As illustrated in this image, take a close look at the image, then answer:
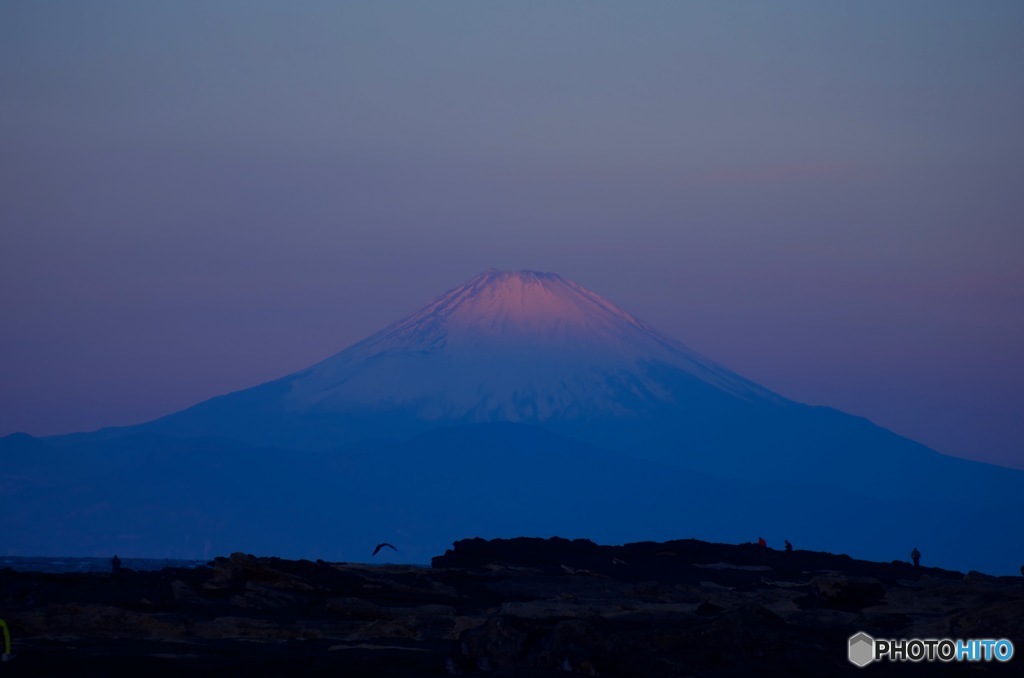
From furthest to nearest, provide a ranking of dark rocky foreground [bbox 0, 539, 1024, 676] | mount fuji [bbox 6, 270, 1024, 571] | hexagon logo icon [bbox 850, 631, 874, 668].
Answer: mount fuji [bbox 6, 270, 1024, 571] → hexagon logo icon [bbox 850, 631, 874, 668] → dark rocky foreground [bbox 0, 539, 1024, 676]

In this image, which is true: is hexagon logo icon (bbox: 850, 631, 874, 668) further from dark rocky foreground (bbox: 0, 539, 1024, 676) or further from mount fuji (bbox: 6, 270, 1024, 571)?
mount fuji (bbox: 6, 270, 1024, 571)

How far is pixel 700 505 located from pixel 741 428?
16.0 meters

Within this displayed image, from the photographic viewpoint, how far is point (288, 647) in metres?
18.8

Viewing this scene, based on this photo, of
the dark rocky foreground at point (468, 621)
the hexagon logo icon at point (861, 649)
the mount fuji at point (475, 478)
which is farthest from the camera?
the mount fuji at point (475, 478)

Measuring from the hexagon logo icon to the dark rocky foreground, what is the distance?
0.18m

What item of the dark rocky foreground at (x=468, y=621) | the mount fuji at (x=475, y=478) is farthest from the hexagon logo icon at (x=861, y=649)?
the mount fuji at (x=475, y=478)

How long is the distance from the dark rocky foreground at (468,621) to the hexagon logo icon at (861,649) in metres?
0.18

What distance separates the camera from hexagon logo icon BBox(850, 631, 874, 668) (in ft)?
53.2

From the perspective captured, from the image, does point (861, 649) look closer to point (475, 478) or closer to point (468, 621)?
point (468, 621)

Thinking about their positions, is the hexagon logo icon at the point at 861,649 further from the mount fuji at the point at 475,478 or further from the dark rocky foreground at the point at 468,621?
the mount fuji at the point at 475,478

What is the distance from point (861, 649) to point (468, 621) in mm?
7769

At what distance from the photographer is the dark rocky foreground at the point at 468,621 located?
50.7 feet

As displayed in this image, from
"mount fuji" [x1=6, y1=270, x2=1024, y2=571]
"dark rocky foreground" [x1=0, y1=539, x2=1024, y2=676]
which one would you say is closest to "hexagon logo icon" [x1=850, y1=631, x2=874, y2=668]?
"dark rocky foreground" [x1=0, y1=539, x2=1024, y2=676]

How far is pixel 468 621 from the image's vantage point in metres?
22.7
